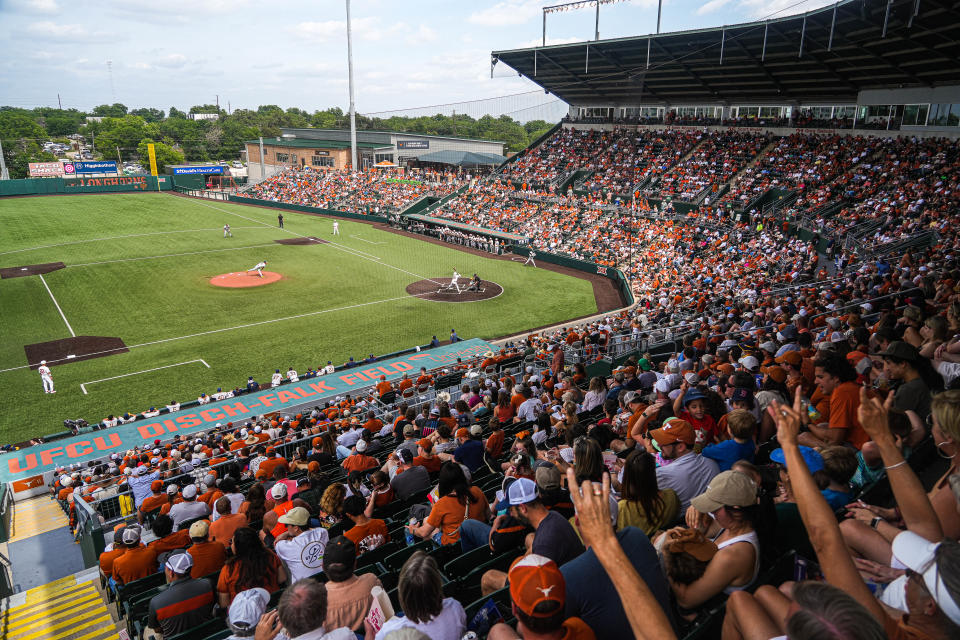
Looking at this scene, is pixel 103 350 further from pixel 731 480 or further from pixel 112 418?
pixel 731 480

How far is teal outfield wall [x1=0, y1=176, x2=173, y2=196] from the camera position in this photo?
61.8 m

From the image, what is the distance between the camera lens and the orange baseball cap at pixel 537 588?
104 inches

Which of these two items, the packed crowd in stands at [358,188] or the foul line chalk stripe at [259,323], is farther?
the packed crowd in stands at [358,188]

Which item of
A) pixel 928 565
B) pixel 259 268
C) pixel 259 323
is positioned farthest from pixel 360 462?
pixel 259 268

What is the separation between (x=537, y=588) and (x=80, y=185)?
80649 millimetres

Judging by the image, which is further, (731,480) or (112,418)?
(112,418)

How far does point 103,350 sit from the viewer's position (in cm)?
2261

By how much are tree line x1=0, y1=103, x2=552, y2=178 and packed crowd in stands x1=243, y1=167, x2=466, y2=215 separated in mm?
31358

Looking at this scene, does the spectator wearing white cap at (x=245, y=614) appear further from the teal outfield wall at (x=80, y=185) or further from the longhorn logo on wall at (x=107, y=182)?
the longhorn logo on wall at (x=107, y=182)

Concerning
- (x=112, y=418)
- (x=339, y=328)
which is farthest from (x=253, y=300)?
(x=112, y=418)

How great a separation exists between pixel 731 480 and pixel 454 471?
267cm

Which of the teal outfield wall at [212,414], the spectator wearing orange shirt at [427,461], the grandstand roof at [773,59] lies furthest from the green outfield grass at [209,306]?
the grandstand roof at [773,59]

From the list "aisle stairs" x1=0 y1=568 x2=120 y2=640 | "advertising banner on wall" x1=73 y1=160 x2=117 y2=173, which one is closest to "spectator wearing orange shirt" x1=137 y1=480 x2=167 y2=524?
"aisle stairs" x1=0 y1=568 x2=120 y2=640

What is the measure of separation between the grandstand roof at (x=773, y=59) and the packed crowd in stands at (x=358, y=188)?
15403mm
